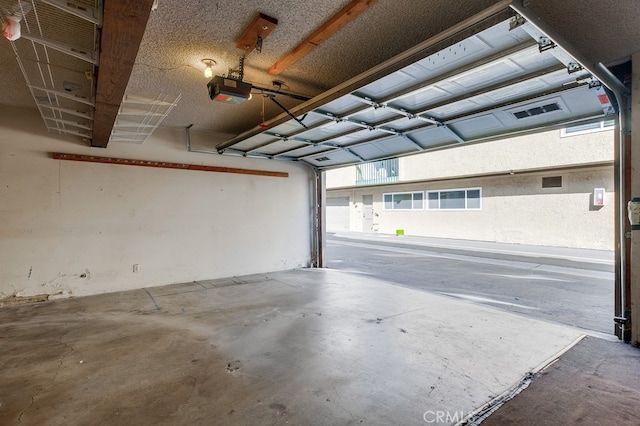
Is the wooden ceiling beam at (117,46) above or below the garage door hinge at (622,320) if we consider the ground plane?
above

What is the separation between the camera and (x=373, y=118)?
4082mm

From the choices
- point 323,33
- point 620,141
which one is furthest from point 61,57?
point 620,141

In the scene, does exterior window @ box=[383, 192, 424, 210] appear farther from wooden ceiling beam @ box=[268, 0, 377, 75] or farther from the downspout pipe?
wooden ceiling beam @ box=[268, 0, 377, 75]

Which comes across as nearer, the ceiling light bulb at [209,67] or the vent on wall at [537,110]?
the ceiling light bulb at [209,67]

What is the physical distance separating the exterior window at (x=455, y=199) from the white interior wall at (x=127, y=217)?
27.2 feet

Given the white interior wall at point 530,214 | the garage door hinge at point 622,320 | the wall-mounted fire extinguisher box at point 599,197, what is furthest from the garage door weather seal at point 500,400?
the white interior wall at point 530,214

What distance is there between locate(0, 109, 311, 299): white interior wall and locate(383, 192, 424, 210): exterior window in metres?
8.66

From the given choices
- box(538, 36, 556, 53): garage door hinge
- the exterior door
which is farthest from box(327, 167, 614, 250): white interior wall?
box(538, 36, 556, 53): garage door hinge

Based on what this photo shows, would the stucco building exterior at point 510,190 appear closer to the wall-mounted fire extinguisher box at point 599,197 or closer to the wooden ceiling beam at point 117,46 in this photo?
the wall-mounted fire extinguisher box at point 599,197

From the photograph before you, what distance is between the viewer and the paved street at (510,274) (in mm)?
4125

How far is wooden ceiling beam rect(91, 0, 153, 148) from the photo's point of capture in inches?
63.5

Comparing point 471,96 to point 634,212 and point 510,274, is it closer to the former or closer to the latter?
point 634,212

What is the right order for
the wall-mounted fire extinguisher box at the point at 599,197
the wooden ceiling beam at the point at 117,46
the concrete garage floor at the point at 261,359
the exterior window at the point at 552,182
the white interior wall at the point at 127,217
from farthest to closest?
the exterior window at the point at 552,182 → the wall-mounted fire extinguisher box at the point at 599,197 → the white interior wall at the point at 127,217 → the concrete garage floor at the point at 261,359 → the wooden ceiling beam at the point at 117,46

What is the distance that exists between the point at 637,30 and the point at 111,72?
4.07 m
